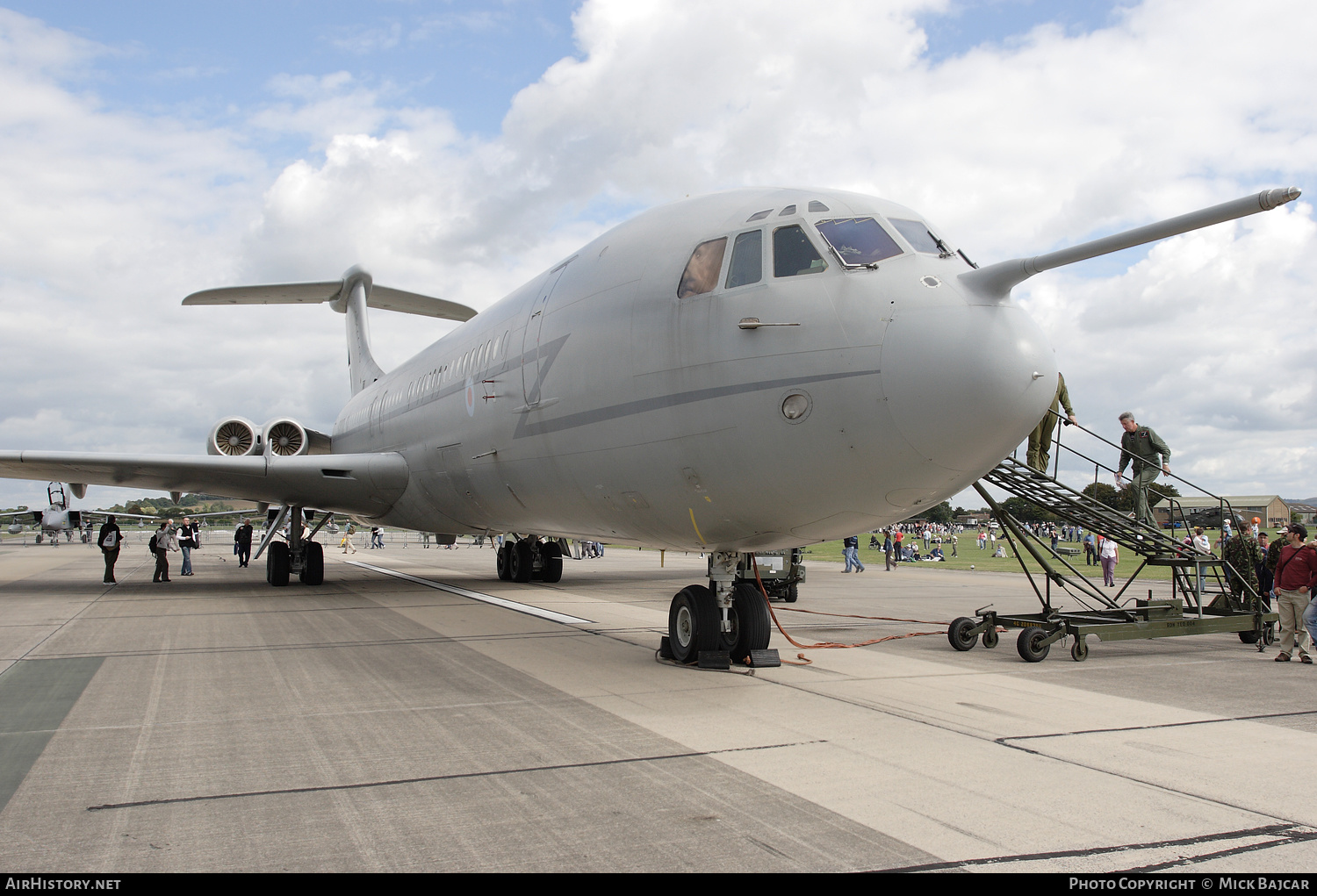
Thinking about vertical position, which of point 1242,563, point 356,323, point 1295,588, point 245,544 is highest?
point 356,323

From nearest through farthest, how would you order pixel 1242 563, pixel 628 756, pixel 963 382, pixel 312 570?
pixel 628 756 → pixel 963 382 → pixel 1242 563 → pixel 312 570

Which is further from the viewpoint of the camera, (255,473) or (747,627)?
(255,473)

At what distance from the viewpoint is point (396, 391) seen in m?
16.2

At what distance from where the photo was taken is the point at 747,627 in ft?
26.6

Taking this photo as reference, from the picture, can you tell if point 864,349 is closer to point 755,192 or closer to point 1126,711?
point 755,192

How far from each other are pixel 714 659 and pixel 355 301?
21.6 m

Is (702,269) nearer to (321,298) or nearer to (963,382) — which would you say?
(963,382)

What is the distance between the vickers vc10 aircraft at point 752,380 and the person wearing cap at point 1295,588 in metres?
5.81

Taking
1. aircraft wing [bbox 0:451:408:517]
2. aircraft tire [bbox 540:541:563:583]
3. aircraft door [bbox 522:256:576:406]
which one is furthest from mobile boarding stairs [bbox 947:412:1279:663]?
aircraft tire [bbox 540:541:563:583]

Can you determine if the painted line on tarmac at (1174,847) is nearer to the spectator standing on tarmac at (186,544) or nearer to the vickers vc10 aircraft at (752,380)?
the vickers vc10 aircraft at (752,380)

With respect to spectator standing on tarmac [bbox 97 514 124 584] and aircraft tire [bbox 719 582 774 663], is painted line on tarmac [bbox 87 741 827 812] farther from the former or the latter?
spectator standing on tarmac [bbox 97 514 124 584]

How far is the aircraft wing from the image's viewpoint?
15359mm

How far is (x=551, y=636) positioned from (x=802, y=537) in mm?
4589

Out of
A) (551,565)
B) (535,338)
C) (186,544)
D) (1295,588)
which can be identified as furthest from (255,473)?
(1295,588)
